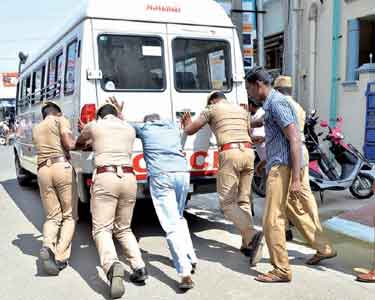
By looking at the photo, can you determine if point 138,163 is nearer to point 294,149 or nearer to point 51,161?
point 51,161

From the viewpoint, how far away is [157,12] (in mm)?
5512

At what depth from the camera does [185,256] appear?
4.06 metres

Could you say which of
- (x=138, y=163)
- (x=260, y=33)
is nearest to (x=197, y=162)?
Result: (x=138, y=163)

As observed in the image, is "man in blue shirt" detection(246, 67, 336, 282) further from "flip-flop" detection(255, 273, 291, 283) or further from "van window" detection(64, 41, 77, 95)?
"van window" detection(64, 41, 77, 95)

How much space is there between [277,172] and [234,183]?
0.83 meters

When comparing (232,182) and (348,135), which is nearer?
(232,182)

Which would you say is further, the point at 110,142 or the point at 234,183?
the point at 234,183

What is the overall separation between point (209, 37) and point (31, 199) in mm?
4799

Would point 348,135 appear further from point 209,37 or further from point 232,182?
point 232,182

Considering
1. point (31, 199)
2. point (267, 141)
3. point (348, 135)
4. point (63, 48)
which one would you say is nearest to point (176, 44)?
point (63, 48)

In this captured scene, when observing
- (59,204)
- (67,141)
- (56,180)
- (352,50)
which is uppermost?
(352,50)

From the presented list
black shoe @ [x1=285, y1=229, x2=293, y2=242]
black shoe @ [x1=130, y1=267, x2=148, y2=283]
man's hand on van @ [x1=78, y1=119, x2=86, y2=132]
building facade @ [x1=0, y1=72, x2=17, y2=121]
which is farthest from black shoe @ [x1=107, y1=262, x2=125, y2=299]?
building facade @ [x1=0, y1=72, x2=17, y2=121]

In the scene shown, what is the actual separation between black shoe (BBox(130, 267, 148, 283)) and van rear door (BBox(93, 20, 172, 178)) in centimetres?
143

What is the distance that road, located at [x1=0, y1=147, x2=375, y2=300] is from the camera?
3.95 m
